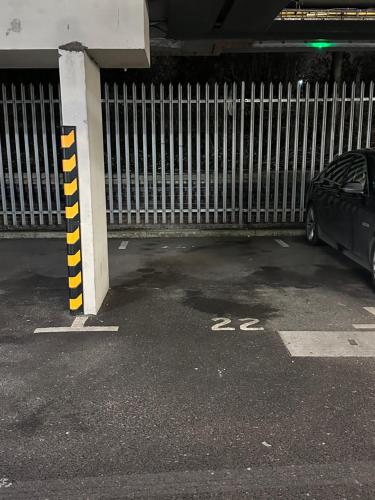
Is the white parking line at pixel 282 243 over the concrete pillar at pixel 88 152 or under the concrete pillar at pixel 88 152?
under

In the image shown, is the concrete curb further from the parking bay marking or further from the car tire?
the parking bay marking

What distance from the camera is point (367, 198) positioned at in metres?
6.09

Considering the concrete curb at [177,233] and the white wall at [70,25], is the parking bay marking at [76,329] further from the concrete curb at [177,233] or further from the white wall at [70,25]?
the concrete curb at [177,233]

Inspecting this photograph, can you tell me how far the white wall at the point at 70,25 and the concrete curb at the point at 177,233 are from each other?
5.19 m

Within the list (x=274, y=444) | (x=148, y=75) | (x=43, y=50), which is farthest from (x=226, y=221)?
(x=148, y=75)

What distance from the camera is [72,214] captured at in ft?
16.6

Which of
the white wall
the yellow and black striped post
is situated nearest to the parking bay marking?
the yellow and black striped post

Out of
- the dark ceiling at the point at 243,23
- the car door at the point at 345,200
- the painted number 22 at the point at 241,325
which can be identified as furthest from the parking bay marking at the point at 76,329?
the dark ceiling at the point at 243,23

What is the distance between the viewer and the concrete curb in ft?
31.6

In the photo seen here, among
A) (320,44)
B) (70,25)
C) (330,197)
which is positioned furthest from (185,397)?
(320,44)

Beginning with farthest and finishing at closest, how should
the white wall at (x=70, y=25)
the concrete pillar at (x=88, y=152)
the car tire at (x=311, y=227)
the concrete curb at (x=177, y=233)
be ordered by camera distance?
the concrete curb at (x=177, y=233) < the car tire at (x=311, y=227) < the concrete pillar at (x=88, y=152) < the white wall at (x=70, y=25)

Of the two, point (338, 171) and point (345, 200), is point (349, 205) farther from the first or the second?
point (338, 171)

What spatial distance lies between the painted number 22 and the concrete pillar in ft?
4.59

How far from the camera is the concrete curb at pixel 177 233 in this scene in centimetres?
964
